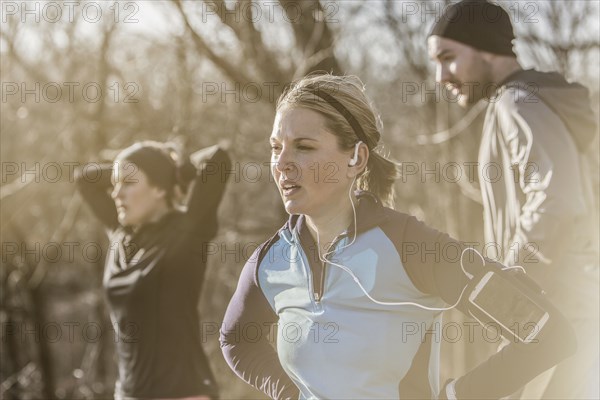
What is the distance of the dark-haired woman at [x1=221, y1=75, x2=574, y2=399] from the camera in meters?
2.21

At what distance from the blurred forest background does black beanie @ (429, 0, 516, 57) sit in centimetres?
222

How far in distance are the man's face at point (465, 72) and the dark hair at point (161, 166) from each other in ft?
4.17

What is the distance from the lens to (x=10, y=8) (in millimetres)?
9016

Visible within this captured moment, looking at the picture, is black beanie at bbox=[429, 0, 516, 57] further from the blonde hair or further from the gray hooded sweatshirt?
the blonde hair

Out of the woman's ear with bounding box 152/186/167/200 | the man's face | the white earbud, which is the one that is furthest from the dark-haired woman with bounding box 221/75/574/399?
the woman's ear with bounding box 152/186/167/200

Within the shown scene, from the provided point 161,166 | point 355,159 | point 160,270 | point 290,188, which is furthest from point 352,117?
point 161,166

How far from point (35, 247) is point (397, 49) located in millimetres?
7527

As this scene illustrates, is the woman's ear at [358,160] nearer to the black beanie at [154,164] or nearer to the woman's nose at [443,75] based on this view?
the woman's nose at [443,75]

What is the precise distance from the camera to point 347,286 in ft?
7.66

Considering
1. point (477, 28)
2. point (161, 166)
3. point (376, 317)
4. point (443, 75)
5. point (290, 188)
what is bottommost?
point (376, 317)

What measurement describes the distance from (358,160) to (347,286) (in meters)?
0.41

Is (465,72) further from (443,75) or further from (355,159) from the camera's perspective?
(355,159)

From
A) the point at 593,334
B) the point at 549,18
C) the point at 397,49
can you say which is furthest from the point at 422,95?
the point at 593,334

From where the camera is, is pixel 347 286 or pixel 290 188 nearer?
pixel 347 286
